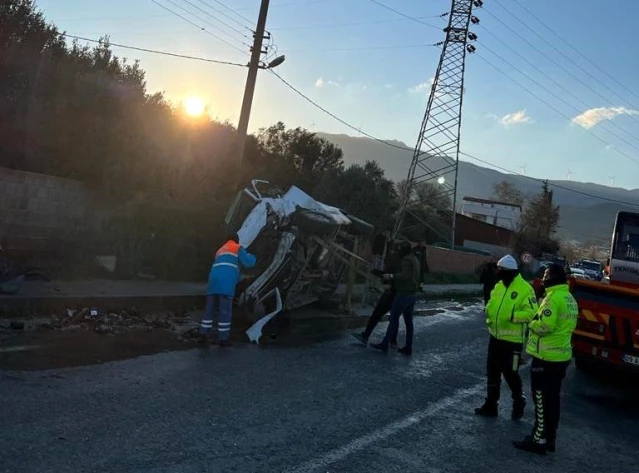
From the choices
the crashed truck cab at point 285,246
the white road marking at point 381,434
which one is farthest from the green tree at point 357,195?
the white road marking at point 381,434

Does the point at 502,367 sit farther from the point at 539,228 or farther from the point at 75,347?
the point at 539,228

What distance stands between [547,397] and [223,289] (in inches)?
183

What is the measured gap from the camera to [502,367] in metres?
6.62

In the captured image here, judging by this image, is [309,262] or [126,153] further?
[126,153]

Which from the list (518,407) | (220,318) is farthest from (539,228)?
(518,407)

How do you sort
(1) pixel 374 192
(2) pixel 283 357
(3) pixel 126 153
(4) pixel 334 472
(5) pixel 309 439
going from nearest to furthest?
(4) pixel 334 472, (5) pixel 309 439, (2) pixel 283 357, (3) pixel 126 153, (1) pixel 374 192

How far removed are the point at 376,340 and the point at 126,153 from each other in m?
7.78

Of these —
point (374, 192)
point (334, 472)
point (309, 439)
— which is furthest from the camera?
point (374, 192)

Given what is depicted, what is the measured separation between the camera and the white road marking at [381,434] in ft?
14.8

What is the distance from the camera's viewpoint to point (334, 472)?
174 inches

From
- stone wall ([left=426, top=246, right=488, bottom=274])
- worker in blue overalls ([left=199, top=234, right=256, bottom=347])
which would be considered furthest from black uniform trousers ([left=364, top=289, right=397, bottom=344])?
stone wall ([left=426, top=246, right=488, bottom=274])

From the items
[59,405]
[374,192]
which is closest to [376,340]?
[59,405]

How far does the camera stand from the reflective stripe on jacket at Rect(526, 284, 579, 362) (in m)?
5.73

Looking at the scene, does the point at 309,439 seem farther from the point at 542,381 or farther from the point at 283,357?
the point at 283,357
